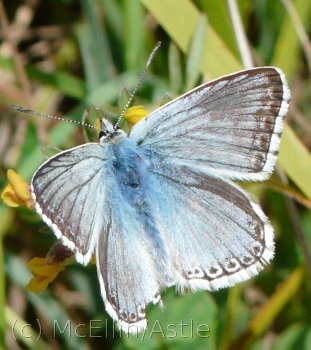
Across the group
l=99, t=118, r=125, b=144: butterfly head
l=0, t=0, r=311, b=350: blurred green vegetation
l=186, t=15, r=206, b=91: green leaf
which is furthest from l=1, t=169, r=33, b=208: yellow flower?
l=186, t=15, r=206, b=91: green leaf

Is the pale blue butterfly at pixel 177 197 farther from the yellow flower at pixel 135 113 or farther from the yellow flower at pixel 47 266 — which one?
the yellow flower at pixel 47 266

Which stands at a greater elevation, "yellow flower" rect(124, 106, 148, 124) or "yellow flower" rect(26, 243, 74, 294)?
"yellow flower" rect(124, 106, 148, 124)

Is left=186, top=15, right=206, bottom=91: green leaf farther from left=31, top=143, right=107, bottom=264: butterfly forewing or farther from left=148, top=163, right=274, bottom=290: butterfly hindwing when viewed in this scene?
left=31, top=143, right=107, bottom=264: butterfly forewing

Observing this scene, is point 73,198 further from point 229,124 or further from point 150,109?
point 150,109

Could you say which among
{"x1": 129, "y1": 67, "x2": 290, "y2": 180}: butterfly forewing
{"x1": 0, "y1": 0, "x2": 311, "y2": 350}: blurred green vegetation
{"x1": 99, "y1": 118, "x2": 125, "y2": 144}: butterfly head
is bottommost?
{"x1": 0, "y1": 0, "x2": 311, "y2": 350}: blurred green vegetation

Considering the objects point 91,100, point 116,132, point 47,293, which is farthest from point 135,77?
point 47,293
